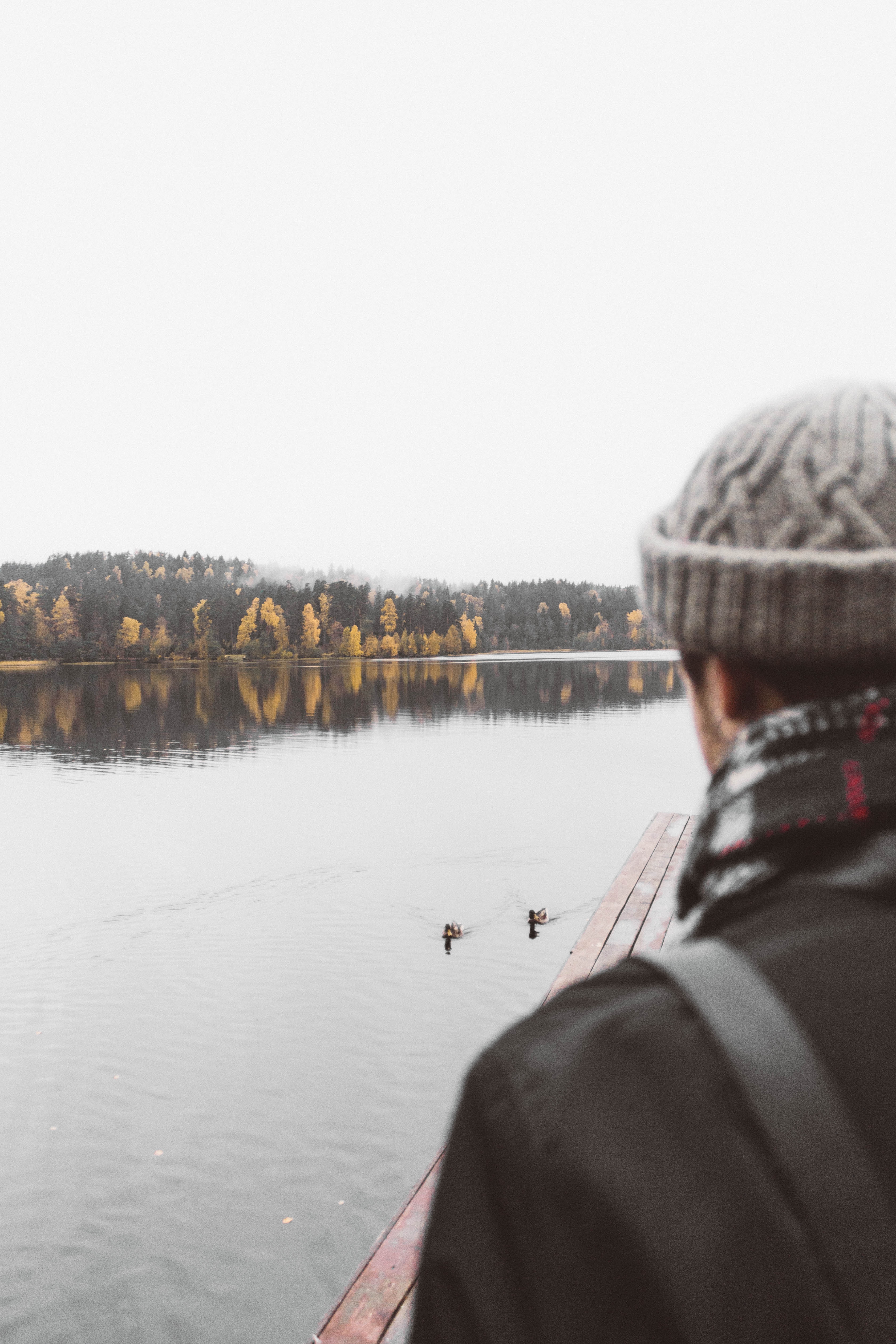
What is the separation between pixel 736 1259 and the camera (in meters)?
0.77

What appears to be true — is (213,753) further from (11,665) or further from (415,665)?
(11,665)

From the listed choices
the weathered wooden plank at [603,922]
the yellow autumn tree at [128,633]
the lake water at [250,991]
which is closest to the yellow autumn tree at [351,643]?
the yellow autumn tree at [128,633]

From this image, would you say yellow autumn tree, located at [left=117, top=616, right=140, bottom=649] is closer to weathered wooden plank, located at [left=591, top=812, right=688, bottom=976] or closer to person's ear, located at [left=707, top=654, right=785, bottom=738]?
weathered wooden plank, located at [left=591, top=812, right=688, bottom=976]

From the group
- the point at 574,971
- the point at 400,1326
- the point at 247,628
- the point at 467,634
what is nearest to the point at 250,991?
the point at 574,971

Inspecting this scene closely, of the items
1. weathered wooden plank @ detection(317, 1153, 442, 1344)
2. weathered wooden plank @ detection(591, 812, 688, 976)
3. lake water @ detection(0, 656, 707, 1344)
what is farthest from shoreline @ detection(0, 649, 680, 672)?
weathered wooden plank @ detection(317, 1153, 442, 1344)

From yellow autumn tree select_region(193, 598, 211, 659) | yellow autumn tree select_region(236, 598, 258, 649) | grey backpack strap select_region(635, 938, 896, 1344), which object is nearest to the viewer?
grey backpack strap select_region(635, 938, 896, 1344)

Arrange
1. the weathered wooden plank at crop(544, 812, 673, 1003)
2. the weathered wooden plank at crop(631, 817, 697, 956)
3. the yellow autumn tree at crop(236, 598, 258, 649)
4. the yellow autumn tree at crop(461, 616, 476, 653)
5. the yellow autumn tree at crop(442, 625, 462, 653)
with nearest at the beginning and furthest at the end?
the weathered wooden plank at crop(544, 812, 673, 1003), the weathered wooden plank at crop(631, 817, 697, 956), the yellow autumn tree at crop(236, 598, 258, 649), the yellow autumn tree at crop(442, 625, 462, 653), the yellow autumn tree at crop(461, 616, 476, 653)

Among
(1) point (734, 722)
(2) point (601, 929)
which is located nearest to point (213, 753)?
(2) point (601, 929)

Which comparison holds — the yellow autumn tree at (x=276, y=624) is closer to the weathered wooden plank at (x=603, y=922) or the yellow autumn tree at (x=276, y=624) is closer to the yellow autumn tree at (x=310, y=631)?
the yellow autumn tree at (x=310, y=631)

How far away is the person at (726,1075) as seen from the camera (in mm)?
779

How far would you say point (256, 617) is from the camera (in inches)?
5197

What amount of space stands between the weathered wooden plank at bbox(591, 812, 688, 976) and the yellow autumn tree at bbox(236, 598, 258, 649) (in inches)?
4671

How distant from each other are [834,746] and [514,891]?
17.0m

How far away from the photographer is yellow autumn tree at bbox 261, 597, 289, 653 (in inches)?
5162
